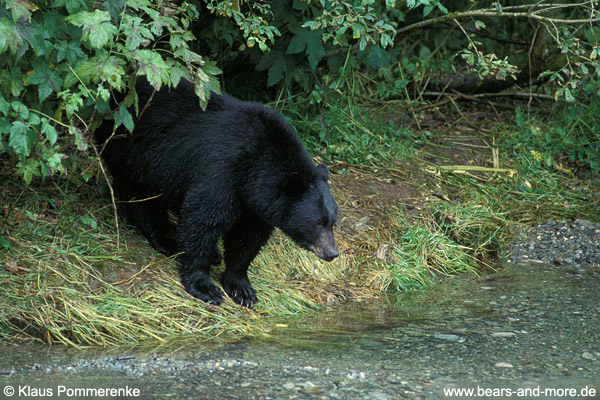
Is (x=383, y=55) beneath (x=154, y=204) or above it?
above

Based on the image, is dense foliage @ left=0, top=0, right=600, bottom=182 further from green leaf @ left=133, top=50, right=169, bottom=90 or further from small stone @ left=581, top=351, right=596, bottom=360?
small stone @ left=581, top=351, right=596, bottom=360

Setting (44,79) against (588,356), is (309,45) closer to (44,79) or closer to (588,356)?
(44,79)

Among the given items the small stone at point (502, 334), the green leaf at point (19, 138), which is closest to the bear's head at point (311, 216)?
the small stone at point (502, 334)

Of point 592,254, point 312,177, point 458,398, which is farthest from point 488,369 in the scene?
point 592,254

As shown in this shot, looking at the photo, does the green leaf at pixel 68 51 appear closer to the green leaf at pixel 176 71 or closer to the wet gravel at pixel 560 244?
the green leaf at pixel 176 71

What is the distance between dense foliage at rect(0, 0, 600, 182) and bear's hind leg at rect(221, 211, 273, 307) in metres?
1.10

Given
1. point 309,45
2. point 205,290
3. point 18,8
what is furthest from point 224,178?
point 309,45

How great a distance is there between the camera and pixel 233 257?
5523mm

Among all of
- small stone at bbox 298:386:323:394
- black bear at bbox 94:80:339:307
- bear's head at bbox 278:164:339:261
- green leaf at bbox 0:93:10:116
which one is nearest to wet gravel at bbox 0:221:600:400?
small stone at bbox 298:386:323:394

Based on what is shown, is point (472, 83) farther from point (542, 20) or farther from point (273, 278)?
point (273, 278)

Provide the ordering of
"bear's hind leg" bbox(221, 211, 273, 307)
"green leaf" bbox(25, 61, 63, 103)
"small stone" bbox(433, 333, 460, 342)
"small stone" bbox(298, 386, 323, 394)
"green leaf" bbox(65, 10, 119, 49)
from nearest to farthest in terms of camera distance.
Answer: "small stone" bbox(298, 386, 323, 394)
"green leaf" bbox(65, 10, 119, 49)
"green leaf" bbox(25, 61, 63, 103)
"small stone" bbox(433, 333, 460, 342)
"bear's hind leg" bbox(221, 211, 273, 307)

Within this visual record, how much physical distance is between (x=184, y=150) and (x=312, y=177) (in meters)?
0.95

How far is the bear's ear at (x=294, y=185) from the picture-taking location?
5.12 meters

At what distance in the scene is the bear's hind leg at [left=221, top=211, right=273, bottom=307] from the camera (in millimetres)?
5473
